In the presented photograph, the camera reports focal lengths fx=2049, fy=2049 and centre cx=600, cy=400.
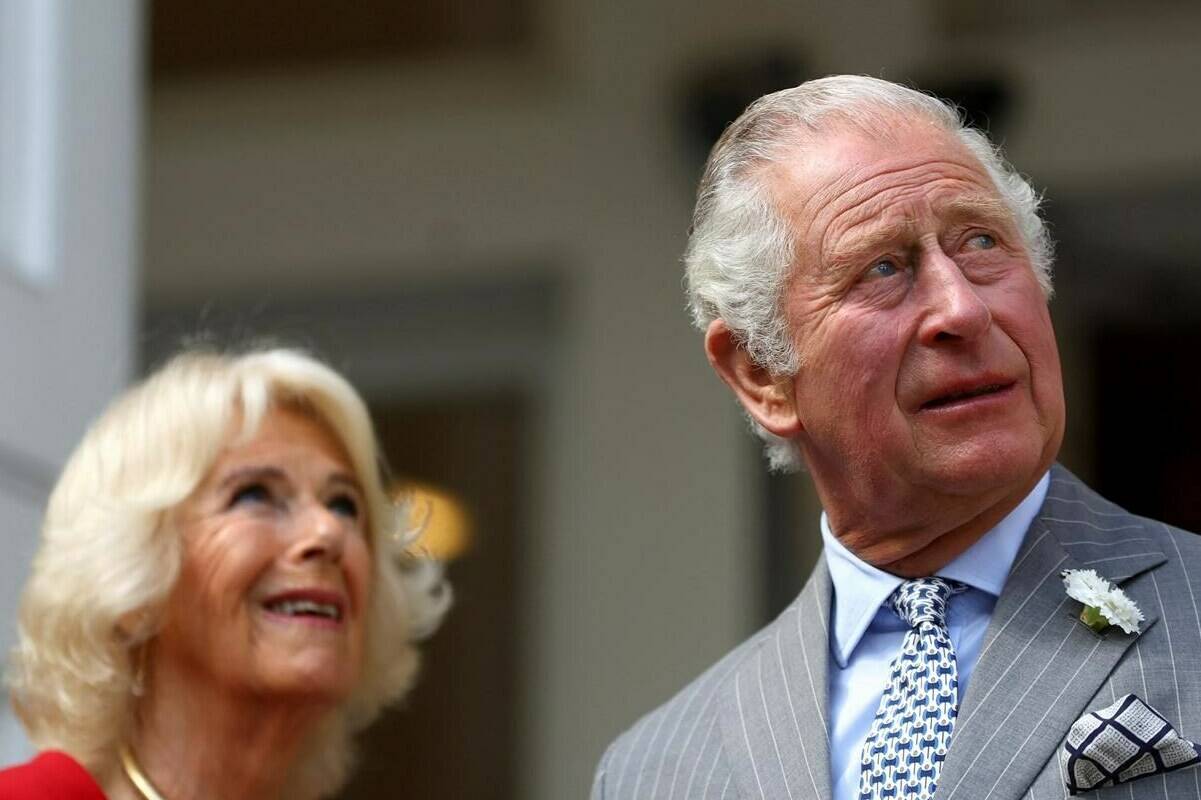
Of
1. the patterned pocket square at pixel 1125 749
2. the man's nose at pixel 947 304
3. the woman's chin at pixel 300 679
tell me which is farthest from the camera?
the woman's chin at pixel 300 679

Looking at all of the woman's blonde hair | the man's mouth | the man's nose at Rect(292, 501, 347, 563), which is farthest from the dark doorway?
the man's mouth

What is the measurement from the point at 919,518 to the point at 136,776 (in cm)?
151

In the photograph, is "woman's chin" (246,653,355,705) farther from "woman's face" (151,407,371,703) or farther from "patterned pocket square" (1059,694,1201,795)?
"patterned pocket square" (1059,694,1201,795)

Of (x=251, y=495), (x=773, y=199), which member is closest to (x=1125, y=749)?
(x=773, y=199)

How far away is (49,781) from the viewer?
3115 mm

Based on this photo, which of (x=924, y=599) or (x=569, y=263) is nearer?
(x=924, y=599)

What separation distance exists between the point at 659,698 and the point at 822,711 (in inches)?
118

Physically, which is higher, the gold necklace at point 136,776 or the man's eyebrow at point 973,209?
the man's eyebrow at point 973,209

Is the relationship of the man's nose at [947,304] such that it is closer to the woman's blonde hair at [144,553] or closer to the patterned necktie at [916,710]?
the patterned necktie at [916,710]

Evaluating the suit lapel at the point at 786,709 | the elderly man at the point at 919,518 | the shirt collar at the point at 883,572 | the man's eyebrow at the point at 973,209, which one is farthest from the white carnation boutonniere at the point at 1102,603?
the man's eyebrow at the point at 973,209

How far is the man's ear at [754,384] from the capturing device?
8.61ft

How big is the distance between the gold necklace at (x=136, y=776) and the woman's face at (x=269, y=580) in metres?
0.15

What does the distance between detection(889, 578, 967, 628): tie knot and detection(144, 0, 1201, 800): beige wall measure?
2962 mm

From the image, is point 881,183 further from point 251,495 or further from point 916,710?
point 251,495
